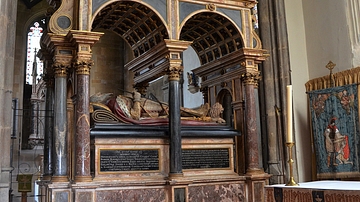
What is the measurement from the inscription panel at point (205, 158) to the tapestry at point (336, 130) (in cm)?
→ 209

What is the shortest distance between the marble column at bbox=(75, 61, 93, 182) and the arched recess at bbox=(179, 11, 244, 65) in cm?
200

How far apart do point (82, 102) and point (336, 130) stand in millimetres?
4898

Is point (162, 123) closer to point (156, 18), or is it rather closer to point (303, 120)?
point (156, 18)

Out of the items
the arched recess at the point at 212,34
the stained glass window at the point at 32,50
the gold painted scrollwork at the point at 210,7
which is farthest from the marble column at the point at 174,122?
the stained glass window at the point at 32,50

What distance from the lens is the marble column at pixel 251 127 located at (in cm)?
767

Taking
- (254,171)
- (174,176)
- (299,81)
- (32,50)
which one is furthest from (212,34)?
(32,50)

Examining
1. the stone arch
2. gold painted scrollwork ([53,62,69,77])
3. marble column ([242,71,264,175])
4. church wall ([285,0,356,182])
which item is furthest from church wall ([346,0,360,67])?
gold painted scrollwork ([53,62,69,77])

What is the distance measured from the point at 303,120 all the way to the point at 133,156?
420cm

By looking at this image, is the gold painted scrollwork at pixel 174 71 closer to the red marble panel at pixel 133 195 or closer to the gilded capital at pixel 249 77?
the gilded capital at pixel 249 77

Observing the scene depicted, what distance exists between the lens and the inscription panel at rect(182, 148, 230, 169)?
24.5ft

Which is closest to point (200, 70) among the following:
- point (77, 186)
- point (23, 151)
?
point (77, 186)

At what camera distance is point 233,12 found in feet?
26.0

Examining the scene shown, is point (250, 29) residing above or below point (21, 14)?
below

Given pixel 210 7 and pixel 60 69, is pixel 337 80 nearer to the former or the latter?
pixel 210 7
